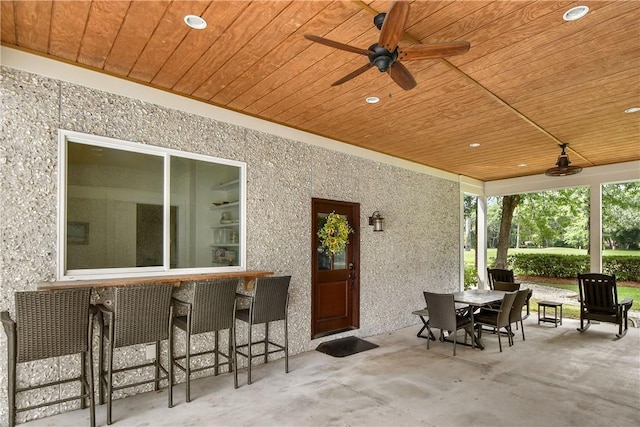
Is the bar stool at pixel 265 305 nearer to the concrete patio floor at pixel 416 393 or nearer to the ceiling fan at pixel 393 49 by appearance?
the concrete patio floor at pixel 416 393

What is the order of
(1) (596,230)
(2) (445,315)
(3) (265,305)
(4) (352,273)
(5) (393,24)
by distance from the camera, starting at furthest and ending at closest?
(1) (596,230) → (4) (352,273) → (2) (445,315) → (3) (265,305) → (5) (393,24)

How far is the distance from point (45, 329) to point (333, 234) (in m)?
3.56

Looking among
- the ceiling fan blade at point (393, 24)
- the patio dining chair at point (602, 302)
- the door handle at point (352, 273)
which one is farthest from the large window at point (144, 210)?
the patio dining chair at point (602, 302)

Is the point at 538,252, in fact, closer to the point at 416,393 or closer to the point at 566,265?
the point at 566,265

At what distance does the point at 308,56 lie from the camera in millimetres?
3111

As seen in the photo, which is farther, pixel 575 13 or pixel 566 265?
pixel 566 265

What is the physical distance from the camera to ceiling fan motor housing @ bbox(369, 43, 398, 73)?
95.0 inches

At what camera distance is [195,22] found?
8.65 ft

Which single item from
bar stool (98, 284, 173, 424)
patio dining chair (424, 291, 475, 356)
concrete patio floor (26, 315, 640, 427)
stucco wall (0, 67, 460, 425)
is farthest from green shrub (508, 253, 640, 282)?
bar stool (98, 284, 173, 424)

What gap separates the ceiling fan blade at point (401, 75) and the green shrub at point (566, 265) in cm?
861

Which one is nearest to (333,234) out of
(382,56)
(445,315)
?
(445,315)

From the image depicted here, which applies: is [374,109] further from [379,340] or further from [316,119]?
[379,340]

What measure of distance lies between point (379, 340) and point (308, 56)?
4.42 m

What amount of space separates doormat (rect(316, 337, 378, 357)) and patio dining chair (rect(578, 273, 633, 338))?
13.0 feet
